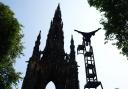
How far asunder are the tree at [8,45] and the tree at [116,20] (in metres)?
9.39

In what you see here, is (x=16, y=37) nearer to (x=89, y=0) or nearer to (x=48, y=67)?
(x=89, y=0)

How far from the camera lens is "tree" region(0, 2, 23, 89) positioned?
74.5ft

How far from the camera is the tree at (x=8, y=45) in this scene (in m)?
22.7

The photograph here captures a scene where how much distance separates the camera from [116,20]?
60.8 feet

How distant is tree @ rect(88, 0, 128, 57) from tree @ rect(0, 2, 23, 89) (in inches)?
370

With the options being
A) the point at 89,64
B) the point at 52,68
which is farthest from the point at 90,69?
the point at 52,68

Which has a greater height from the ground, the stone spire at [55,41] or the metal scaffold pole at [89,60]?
the stone spire at [55,41]

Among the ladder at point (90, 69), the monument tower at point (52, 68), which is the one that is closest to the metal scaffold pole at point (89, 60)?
the ladder at point (90, 69)

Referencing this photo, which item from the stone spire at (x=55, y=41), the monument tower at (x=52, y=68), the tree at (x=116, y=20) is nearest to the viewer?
the tree at (x=116, y=20)

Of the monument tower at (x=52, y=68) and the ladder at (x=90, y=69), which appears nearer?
the ladder at (x=90, y=69)

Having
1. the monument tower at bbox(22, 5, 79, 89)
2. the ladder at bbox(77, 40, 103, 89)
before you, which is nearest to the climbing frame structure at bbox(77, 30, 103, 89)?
the ladder at bbox(77, 40, 103, 89)

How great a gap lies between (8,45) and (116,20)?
11.3 m

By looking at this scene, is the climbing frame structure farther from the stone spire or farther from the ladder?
the stone spire

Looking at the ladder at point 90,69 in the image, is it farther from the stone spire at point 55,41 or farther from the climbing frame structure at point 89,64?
the stone spire at point 55,41
